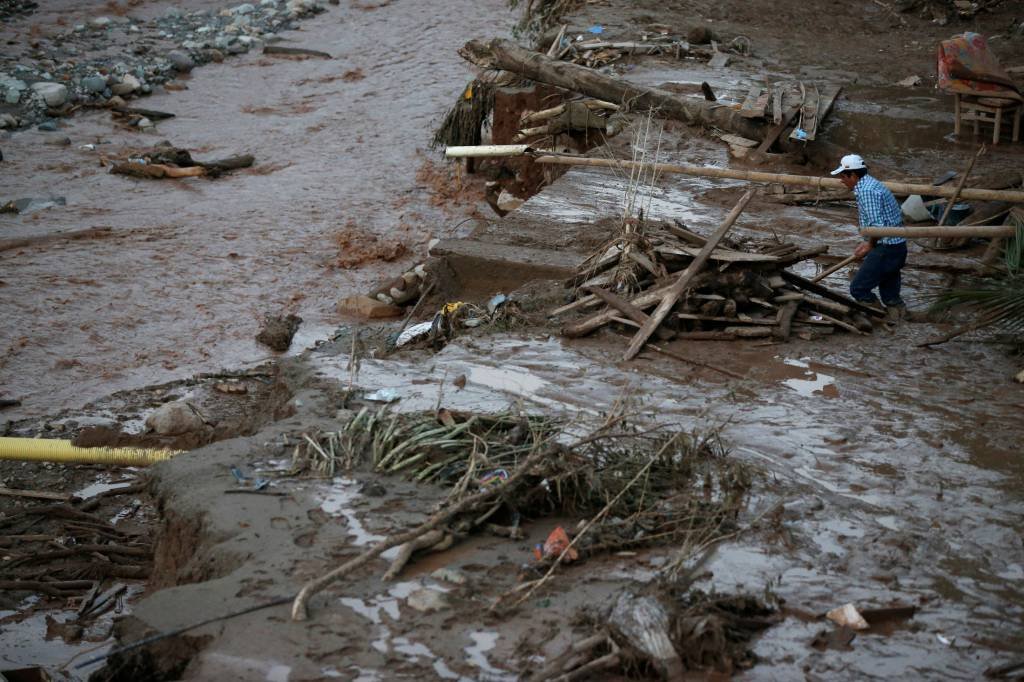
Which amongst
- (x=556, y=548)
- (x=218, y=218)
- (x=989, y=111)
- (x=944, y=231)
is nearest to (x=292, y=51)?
(x=218, y=218)

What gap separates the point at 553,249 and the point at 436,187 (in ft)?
14.4

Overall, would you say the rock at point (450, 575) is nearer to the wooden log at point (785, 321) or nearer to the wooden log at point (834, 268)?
the wooden log at point (785, 321)

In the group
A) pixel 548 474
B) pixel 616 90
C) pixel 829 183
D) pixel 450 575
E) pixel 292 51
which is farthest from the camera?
pixel 292 51

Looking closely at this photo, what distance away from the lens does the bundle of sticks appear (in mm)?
7141

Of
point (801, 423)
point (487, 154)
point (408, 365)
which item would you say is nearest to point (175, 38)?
point (487, 154)

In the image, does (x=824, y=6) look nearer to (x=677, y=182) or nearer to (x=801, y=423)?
(x=677, y=182)

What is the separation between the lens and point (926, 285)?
816 cm

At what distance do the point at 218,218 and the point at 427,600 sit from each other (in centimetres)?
826

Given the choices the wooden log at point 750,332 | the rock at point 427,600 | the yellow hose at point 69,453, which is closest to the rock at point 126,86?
the yellow hose at point 69,453

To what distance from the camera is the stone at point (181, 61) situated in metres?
16.8

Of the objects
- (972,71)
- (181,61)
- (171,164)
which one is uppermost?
(972,71)

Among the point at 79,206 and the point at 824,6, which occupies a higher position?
the point at 824,6

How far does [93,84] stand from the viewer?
1513cm

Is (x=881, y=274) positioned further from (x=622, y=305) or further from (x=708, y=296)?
(x=622, y=305)
